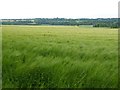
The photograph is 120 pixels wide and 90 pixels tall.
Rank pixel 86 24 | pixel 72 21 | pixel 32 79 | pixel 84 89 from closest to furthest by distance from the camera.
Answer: pixel 84 89
pixel 32 79
pixel 86 24
pixel 72 21

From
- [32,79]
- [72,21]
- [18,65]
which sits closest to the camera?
[32,79]

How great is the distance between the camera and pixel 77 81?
15.3 feet

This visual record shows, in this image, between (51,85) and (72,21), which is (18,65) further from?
(72,21)

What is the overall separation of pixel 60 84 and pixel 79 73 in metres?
0.55

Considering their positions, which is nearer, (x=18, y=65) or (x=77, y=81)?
(x=77, y=81)

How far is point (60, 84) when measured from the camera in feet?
14.8

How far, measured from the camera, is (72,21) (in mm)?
86438

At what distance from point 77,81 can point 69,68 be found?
46 centimetres

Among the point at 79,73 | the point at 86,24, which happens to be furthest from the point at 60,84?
the point at 86,24

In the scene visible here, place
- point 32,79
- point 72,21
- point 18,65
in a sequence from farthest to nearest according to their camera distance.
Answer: point 72,21, point 18,65, point 32,79

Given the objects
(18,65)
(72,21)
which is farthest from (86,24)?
(18,65)

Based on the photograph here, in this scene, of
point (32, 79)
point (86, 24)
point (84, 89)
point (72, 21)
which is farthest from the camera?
point (72, 21)

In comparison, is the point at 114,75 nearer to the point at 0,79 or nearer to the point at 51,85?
the point at 51,85

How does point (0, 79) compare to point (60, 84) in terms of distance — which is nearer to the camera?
point (60, 84)
